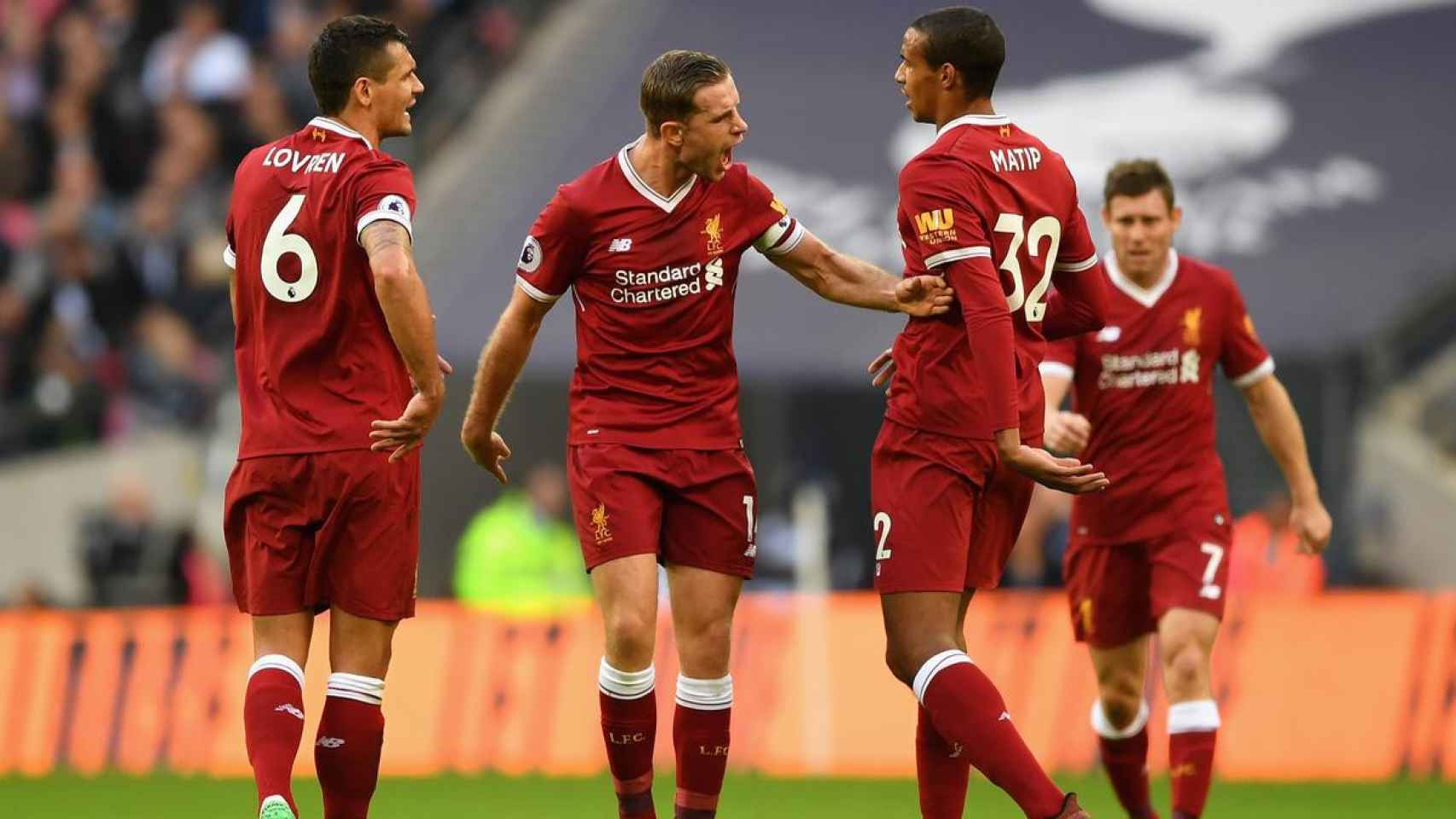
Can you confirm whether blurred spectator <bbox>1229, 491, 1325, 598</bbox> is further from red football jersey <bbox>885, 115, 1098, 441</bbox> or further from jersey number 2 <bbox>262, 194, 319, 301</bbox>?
jersey number 2 <bbox>262, 194, 319, 301</bbox>

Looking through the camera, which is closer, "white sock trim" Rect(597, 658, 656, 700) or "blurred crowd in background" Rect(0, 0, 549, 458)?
"white sock trim" Rect(597, 658, 656, 700)

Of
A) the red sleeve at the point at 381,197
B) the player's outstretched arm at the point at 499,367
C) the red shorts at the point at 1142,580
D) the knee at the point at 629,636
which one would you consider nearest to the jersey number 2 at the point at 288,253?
the red sleeve at the point at 381,197

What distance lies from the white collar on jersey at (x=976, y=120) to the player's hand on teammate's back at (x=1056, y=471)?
41.7 inches

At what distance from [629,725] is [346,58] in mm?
2331

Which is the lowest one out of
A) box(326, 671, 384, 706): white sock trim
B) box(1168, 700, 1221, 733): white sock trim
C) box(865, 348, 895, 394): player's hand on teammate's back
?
box(1168, 700, 1221, 733): white sock trim

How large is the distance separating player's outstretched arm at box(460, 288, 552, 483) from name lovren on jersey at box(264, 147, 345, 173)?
2.52 feet

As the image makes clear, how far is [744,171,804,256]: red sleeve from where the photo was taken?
7.73m

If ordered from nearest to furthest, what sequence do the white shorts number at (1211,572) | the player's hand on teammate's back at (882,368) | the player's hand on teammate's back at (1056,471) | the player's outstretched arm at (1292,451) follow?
the player's hand on teammate's back at (1056,471) < the player's hand on teammate's back at (882,368) < the white shorts number at (1211,572) < the player's outstretched arm at (1292,451)

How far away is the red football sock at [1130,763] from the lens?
898 centimetres

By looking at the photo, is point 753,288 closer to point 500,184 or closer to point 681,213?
point 500,184

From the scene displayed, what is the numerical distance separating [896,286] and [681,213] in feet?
2.53

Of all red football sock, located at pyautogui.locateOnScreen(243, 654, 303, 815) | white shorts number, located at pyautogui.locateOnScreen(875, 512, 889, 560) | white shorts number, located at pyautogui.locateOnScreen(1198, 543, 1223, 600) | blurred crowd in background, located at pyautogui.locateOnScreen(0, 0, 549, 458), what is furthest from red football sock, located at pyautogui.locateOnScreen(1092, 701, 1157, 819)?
blurred crowd in background, located at pyautogui.locateOnScreen(0, 0, 549, 458)

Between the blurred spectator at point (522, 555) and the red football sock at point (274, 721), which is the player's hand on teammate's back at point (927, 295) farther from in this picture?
the blurred spectator at point (522, 555)

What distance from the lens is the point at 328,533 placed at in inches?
282
